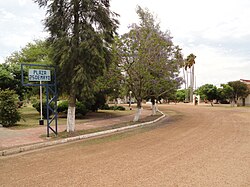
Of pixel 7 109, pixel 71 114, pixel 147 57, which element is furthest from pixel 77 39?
pixel 7 109

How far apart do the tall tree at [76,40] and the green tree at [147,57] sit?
135 inches

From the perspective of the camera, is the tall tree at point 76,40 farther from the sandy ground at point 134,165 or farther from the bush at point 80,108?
the bush at point 80,108

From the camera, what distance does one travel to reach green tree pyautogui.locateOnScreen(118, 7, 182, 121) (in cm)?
1383

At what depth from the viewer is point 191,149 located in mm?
7047

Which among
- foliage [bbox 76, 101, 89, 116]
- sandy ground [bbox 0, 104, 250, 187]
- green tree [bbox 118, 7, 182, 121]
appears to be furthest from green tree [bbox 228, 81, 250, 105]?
sandy ground [bbox 0, 104, 250, 187]

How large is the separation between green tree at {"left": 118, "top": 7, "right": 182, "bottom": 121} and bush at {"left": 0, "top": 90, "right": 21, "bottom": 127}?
7282 mm

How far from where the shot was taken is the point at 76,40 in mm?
9984

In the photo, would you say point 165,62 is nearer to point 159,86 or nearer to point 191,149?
point 159,86

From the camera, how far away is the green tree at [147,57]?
1383 centimetres

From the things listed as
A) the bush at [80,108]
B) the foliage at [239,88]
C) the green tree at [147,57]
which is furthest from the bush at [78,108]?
the foliage at [239,88]

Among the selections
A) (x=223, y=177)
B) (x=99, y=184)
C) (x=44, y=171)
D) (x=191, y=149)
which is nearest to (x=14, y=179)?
(x=44, y=171)

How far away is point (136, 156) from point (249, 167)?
2877 millimetres

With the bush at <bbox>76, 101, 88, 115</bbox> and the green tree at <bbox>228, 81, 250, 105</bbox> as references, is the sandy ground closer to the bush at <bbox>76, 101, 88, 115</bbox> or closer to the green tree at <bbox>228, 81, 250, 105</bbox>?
the bush at <bbox>76, 101, 88, 115</bbox>

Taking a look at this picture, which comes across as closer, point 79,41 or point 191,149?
point 191,149
